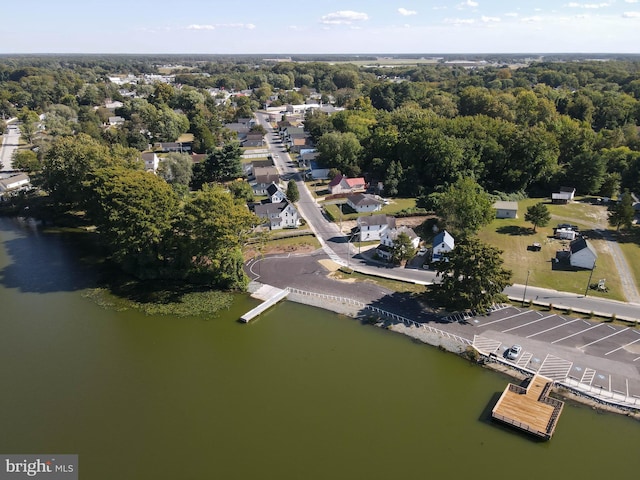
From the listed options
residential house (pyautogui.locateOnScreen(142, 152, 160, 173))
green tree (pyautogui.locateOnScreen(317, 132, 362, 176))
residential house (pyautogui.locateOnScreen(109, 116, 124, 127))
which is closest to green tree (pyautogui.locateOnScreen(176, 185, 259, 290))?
green tree (pyautogui.locateOnScreen(317, 132, 362, 176))

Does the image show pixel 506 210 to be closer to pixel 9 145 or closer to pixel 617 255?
pixel 617 255

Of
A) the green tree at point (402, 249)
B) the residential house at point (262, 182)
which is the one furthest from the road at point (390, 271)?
the residential house at point (262, 182)

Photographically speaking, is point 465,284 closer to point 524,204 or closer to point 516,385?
point 516,385

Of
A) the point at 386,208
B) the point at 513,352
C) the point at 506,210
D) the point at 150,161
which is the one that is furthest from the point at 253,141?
the point at 513,352

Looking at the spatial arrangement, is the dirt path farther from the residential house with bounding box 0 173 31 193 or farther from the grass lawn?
the residential house with bounding box 0 173 31 193

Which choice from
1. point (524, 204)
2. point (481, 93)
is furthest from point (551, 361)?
point (481, 93)

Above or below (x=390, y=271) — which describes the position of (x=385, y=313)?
below

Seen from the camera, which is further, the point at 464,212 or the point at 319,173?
the point at 319,173
